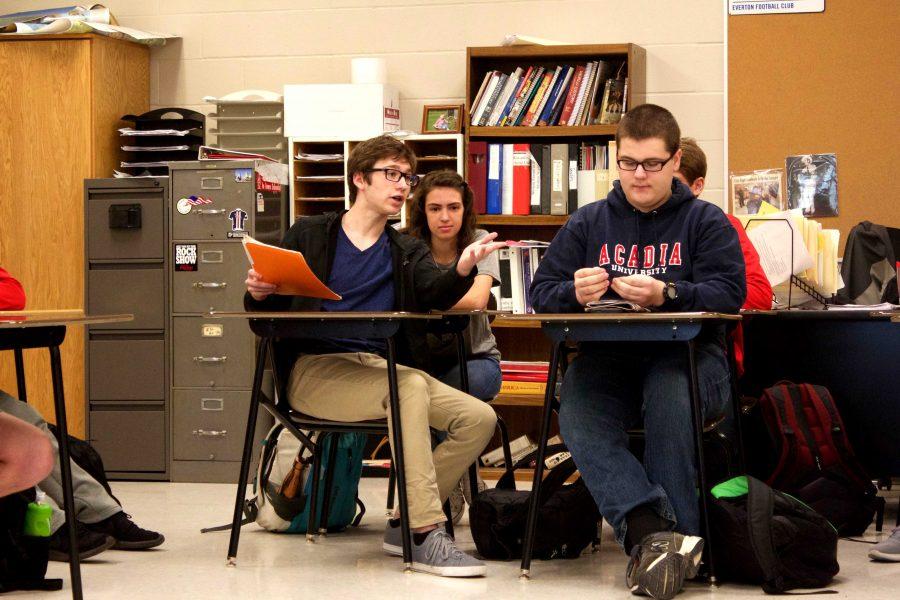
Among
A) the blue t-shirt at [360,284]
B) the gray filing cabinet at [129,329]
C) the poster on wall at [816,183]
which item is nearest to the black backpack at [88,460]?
the blue t-shirt at [360,284]

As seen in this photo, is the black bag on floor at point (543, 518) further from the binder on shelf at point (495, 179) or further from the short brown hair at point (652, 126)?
the binder on shelf at point (495, 179)

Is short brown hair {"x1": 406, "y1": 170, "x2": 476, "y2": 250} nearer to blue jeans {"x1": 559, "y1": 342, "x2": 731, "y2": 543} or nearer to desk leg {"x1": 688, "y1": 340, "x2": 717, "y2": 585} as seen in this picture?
blue jeans {"x1": 559, "y1": 342, "x2": 731, "y2": 543}

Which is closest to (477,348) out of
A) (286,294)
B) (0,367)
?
(286,294)

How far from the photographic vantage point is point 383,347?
3.24 metres

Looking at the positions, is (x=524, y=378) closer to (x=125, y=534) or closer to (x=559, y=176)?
(x=559, y=176)

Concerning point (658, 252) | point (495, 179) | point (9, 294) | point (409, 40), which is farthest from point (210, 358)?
point (658, 252)

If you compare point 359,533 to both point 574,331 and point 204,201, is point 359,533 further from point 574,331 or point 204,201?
point 204,201

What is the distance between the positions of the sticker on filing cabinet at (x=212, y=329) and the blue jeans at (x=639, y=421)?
2196 mm

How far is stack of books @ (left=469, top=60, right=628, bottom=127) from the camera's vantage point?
4.84 meters

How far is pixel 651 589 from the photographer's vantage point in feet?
8.54

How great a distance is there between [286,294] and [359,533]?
95 centimetres

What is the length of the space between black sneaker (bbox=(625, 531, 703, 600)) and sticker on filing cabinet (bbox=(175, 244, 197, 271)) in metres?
2.66

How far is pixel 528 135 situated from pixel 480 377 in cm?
157

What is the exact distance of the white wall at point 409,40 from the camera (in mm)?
4995
